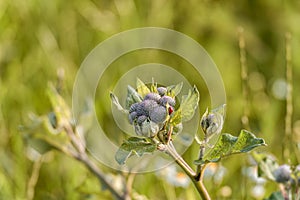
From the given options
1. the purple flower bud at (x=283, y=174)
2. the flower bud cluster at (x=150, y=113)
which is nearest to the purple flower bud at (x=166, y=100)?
the flower bud cluster at (x=150, y=113)

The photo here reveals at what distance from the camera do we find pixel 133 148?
2.12 feet

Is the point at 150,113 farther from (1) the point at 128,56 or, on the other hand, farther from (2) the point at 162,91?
(1) the point at 128,56

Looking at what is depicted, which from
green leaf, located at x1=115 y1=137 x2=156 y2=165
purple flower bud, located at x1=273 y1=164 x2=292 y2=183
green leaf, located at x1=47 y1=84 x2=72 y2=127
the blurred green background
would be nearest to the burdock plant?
green leaf, located at x1=115 y1=137 x2=156 y2=165

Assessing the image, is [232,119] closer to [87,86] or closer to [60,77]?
[87,86]

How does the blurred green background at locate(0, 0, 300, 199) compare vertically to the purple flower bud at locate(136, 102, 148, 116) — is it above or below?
above

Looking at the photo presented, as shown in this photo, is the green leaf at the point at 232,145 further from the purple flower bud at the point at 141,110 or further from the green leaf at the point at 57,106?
the green leaf at the point at 57,106

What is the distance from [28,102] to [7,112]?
0.23 feet

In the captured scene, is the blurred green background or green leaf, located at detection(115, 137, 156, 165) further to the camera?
the blurred green background

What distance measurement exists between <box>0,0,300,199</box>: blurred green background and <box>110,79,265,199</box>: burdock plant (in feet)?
2.31

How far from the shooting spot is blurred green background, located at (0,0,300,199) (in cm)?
154

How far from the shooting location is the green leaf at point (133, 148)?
0.63m

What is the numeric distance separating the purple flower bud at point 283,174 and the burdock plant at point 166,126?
0.49 ft

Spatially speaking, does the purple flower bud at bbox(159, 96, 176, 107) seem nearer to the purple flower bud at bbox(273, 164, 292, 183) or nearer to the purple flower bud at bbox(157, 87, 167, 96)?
the purple flower bud at bbox(157, 87, 167, 96)

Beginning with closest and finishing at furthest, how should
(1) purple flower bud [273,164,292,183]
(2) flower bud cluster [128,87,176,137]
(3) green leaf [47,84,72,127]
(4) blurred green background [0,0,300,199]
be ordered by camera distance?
(2) flower bud cluster [128,87,176,137]
(1) purple flower bud [273,164,292,183]
(3) green leaf [47,84,72,127]
(4) blurred green background [0,0,300,199]
